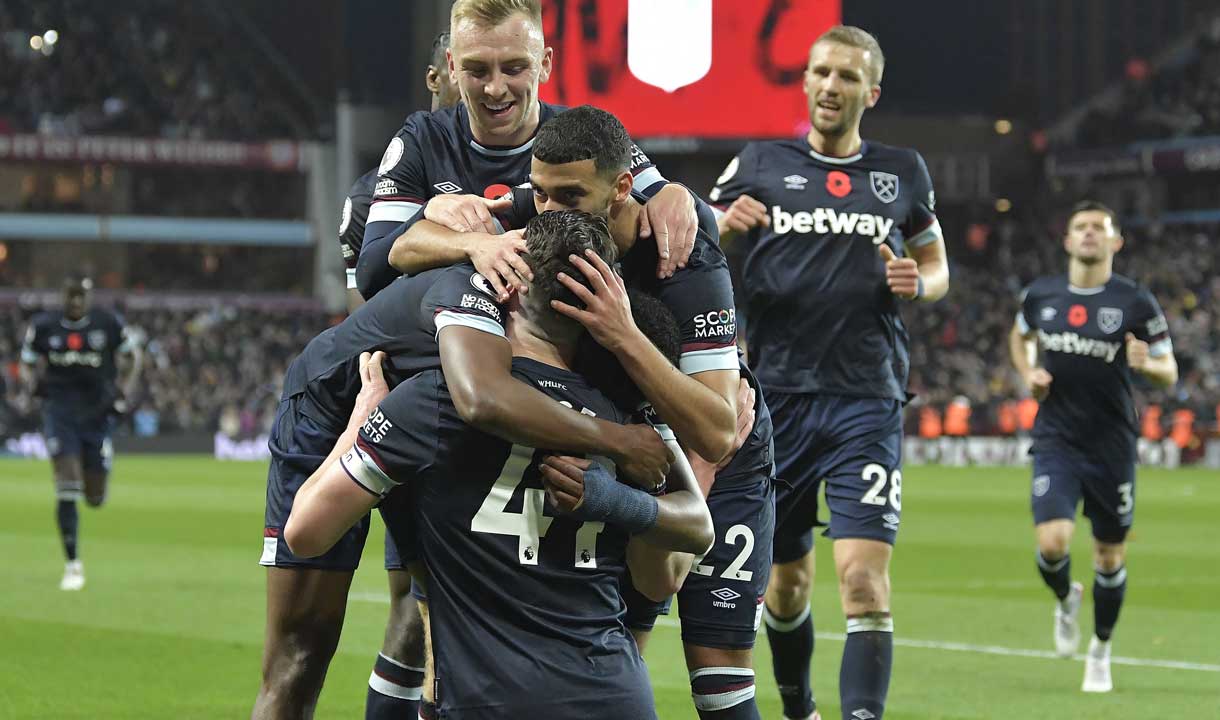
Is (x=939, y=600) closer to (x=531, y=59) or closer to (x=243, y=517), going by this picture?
(x=531, y=59)

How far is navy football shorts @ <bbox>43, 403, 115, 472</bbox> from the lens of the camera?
1326 centimetres

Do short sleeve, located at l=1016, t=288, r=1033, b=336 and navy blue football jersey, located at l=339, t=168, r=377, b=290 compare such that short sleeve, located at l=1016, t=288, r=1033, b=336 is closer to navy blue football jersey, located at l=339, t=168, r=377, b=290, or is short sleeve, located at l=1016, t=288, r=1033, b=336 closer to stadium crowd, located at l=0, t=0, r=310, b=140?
navy blue football jersey, located at l=339, t=168, r=377, b=290

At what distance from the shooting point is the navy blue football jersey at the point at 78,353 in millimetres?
13500

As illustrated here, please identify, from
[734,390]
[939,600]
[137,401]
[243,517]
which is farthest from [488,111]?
[137,401]

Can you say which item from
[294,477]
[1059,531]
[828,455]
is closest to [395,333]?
[294,477]

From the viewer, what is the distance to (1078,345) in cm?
Answer: 966

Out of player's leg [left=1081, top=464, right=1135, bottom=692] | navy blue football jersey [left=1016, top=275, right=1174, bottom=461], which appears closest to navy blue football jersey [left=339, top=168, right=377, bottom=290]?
player's leg [left=1081, top=464, right=1135, bottom=692]

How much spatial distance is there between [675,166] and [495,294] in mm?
33804

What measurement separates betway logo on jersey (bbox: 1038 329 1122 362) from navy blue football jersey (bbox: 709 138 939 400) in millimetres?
3021

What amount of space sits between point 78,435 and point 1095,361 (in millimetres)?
7633

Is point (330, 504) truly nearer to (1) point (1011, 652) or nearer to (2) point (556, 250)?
(2) point (556, 250)

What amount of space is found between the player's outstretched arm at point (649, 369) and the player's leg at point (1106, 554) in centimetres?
491

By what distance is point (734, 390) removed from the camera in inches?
161

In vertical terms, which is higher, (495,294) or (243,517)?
(495,294)
